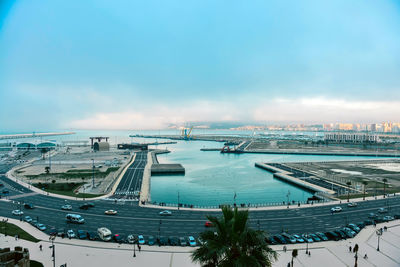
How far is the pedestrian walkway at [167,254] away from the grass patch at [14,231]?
1.44 feet

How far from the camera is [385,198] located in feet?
87.4

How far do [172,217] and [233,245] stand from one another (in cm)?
1573

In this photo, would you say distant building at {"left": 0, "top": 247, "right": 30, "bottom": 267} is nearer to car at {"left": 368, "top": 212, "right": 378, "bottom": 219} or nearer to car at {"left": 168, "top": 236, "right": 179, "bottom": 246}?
car at {"left": 168, "top": 236, "right": 179, "bottom": 246}

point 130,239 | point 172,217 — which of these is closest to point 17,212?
point 130,239

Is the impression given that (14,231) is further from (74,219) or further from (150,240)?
(150,240)

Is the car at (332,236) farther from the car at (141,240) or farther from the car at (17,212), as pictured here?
the car at (17,212)

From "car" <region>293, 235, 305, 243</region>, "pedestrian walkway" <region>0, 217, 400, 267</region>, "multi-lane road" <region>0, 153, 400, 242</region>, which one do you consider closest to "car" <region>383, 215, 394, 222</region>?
"multi-lane road" <region>0, 153, 400, 242</region>

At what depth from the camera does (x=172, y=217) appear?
69.6 ft

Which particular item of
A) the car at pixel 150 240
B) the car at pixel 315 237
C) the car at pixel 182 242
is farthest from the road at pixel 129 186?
the car at pixel 315 237

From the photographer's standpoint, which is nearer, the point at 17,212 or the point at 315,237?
the point at 315,237

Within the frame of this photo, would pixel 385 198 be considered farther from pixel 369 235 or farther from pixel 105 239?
pixel 105 239

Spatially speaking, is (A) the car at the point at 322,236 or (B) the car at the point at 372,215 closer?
(A) the car at the point at 322,236

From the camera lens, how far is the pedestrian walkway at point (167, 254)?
1373cm

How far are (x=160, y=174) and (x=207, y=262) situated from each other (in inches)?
1719
